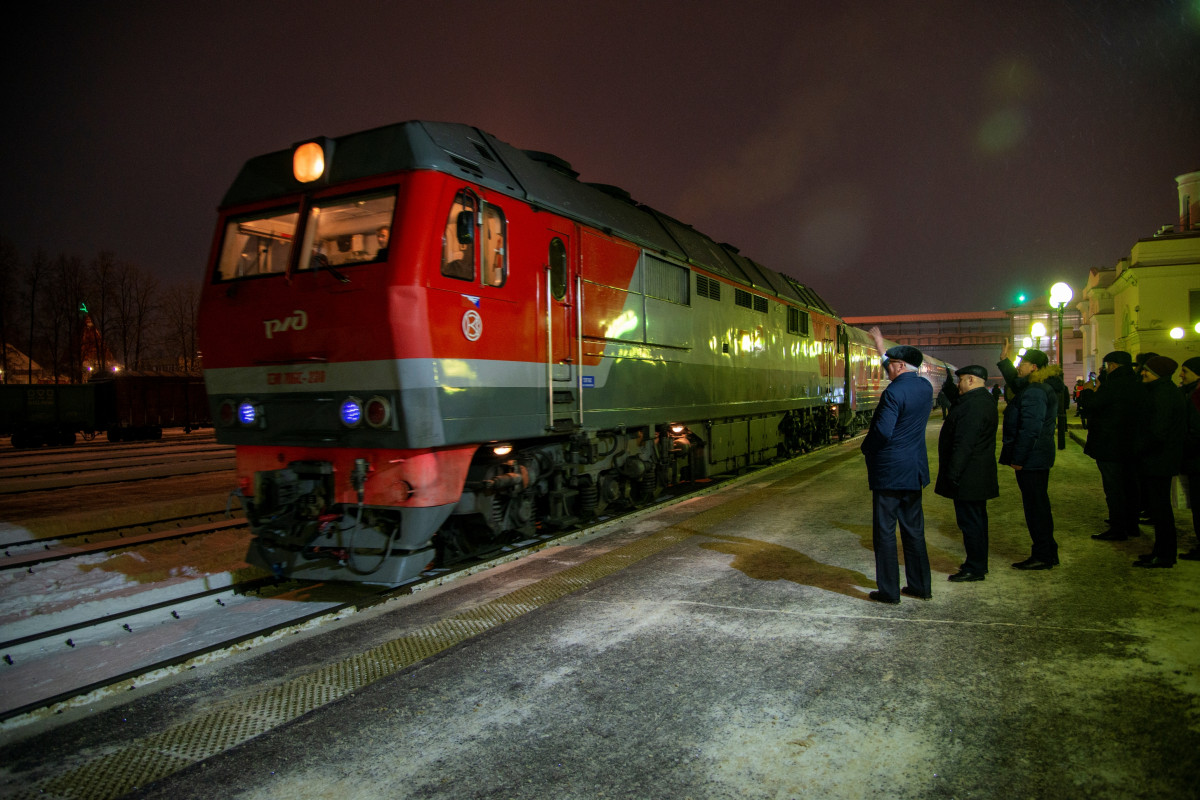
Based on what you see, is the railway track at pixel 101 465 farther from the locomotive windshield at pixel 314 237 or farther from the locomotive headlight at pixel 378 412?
the locomotive headlight at pixel 378 412

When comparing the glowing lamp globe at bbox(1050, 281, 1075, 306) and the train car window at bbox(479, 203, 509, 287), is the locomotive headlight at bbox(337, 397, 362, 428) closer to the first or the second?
the train car window at bbox(479, 203, 509, 287)

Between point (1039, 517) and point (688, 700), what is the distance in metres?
3.95

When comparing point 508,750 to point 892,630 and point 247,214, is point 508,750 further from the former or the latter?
point 247,214

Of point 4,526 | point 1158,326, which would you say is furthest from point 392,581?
point 1158,326

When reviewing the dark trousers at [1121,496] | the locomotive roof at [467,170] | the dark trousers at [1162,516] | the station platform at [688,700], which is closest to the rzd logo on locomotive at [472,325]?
the locomotive roof at [467,170]

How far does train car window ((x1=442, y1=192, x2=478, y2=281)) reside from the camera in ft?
17.4

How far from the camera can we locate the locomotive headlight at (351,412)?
5293 millimetres

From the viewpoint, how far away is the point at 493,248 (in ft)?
19.1

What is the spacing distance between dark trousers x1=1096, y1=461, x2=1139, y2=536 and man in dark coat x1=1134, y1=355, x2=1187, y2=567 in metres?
0.46

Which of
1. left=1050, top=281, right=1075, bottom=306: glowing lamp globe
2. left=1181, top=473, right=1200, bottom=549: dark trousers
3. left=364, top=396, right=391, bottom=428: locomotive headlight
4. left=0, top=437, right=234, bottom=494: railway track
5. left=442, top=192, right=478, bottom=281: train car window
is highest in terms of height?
left=1050, top=281, right=1075, bottom=306: glowing lamp globe

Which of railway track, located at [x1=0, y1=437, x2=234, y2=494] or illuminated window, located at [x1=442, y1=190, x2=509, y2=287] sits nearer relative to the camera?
illuminated window, located at [x1=442, y1=190, x2=509, y2=287]

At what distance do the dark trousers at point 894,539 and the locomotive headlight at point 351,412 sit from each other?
392cm

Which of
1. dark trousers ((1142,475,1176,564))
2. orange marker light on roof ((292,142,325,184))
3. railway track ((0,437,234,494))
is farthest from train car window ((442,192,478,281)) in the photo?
railway track ((0,437,234,494))

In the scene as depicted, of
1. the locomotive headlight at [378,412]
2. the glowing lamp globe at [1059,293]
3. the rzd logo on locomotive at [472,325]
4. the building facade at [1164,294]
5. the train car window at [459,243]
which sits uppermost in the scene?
the building facade at [1164,294]
